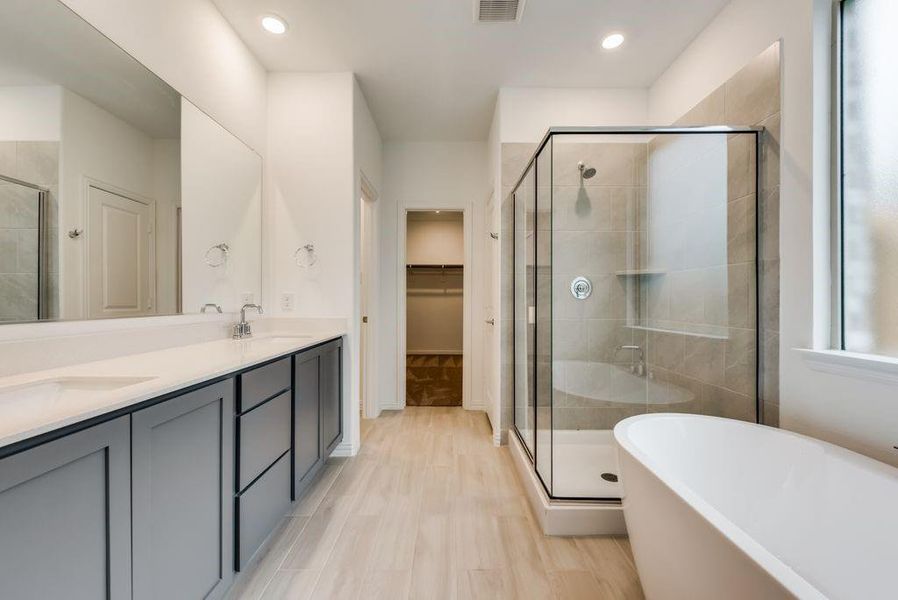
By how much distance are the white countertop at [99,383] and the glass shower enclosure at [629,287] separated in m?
1.51

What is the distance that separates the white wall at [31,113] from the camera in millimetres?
1115

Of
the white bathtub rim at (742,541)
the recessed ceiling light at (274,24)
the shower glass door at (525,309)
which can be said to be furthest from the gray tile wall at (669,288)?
the recessed ceiling light at (274,24)

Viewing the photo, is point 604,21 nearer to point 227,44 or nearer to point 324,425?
point 227,44

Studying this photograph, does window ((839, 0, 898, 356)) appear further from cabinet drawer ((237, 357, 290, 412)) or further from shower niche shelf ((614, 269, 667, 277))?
cabinet drawer ((237, 357, 290, 412))

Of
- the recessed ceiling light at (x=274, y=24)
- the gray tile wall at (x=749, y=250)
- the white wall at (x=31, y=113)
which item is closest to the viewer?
the white wall at (x=31, y=113)

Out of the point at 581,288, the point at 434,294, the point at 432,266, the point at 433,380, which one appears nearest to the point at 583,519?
the point at 581,288

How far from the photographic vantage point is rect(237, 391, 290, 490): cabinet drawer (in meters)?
1.40

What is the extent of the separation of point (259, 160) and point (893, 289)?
10.7 ft

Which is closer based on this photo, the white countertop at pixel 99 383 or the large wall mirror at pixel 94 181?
→ the white countertop at pixel 99 383

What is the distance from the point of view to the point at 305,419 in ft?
6.53

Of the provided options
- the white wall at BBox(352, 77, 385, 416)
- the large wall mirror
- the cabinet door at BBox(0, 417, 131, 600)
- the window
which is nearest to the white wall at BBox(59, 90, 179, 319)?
the large wall mirror

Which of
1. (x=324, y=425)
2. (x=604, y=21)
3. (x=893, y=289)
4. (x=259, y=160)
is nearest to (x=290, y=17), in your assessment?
(x=259, y=160)

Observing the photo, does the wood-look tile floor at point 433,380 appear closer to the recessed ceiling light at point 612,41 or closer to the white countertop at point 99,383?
the white countertop at point 99,383

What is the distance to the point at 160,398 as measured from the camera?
3.34 feet
